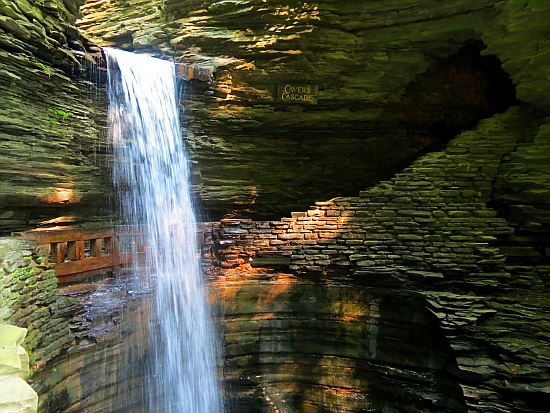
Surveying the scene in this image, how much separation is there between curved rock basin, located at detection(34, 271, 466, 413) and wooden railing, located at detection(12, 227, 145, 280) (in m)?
0.37

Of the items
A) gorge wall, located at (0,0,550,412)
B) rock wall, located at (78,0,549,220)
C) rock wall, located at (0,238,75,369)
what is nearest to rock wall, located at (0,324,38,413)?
rock wall, located at (0,238,75,369)

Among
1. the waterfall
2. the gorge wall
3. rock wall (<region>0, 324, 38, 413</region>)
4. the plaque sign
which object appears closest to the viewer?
rock wall (<region>0, 324, 38, 413</region>)

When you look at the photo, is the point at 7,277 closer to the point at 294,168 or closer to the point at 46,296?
the point at 46,296

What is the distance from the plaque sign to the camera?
25.7 feet

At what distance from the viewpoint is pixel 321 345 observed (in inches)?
258

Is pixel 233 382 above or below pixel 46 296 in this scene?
below

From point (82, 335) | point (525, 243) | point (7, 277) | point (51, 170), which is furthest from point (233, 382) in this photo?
point (525, 243)

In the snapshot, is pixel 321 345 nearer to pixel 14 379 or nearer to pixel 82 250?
pixel 82 250

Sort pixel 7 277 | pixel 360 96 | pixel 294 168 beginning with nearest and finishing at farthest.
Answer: pixel 7 277 < pixel 360 96 < pixel 294 168

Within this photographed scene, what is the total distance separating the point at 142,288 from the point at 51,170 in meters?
2.49

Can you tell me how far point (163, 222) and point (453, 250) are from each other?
5366 mm

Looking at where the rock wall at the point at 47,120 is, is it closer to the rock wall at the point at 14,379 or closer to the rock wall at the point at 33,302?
the rock wall at the point at 33,302

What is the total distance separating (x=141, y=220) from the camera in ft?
23.8

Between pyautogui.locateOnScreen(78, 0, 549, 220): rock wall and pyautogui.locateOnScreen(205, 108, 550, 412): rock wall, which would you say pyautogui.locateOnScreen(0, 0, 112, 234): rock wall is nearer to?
pyautogui.locateOnScreen(78, 0, 549, 220): rock wall
